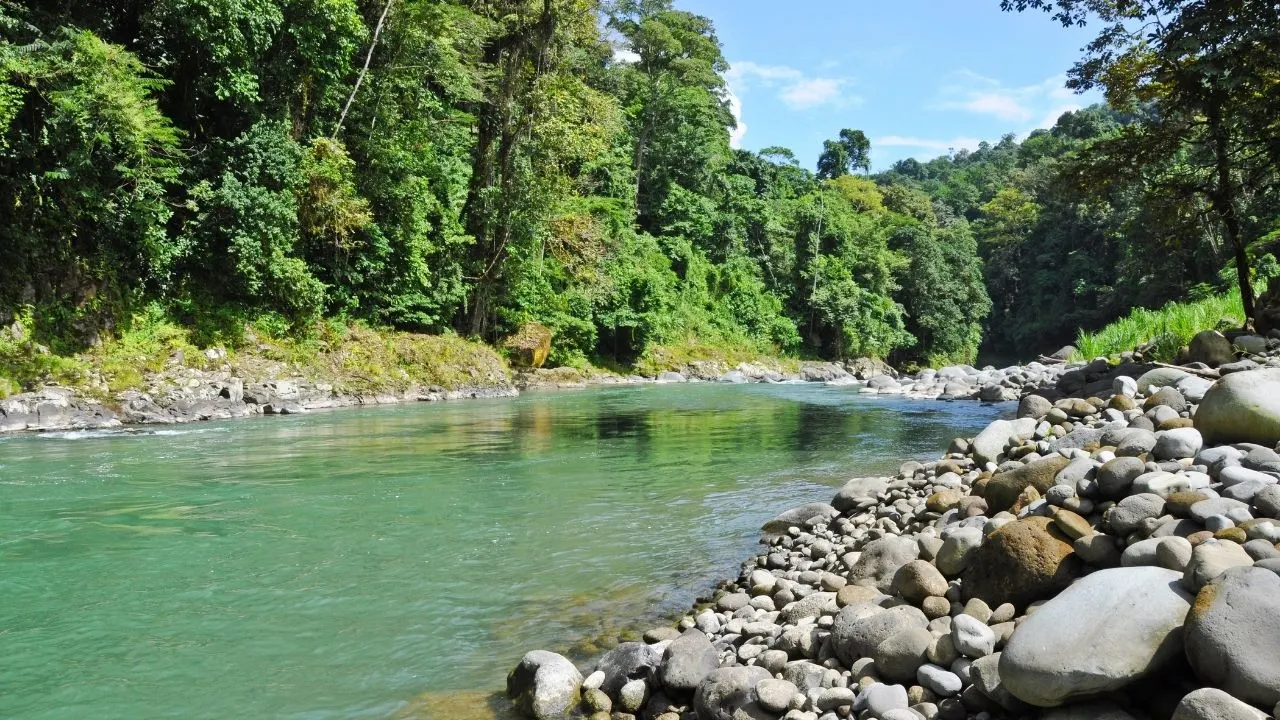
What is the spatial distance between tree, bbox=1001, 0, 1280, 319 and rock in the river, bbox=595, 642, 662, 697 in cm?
960

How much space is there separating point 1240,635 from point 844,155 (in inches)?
3071

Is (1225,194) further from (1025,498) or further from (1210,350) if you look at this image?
(1025,498)

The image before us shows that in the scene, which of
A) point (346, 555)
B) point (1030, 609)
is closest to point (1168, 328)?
point (1030, 609)

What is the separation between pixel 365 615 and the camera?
16.7ft

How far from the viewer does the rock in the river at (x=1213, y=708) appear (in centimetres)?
247

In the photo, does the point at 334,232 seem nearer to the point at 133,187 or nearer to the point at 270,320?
the point at 270,320

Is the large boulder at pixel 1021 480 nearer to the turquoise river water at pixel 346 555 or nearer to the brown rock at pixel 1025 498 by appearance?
the brown rock at pixel 1025 498

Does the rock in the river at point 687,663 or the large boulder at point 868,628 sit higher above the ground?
the large boulder at point 868,628

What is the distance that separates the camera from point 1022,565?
3900 millimetres

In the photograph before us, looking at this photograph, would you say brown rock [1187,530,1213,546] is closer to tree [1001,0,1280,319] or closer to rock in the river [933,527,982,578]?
rock in the river [933,527,982,578]

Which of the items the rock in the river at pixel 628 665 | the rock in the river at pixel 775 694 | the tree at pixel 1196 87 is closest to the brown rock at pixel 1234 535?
the rock in the river at pixel 775 694

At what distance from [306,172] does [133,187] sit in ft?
13.4

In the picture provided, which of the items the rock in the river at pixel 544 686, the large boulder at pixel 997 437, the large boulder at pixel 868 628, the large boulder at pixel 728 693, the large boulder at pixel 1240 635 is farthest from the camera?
the large boulder at pixel 997 437

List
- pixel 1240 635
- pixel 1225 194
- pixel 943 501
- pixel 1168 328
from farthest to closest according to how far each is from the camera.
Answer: pixel 1168 328 → pixel 1225 194 → pixel 943 501 → pixel 1240 635
